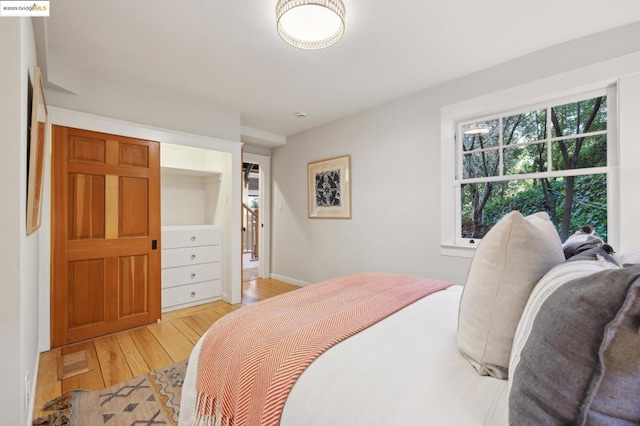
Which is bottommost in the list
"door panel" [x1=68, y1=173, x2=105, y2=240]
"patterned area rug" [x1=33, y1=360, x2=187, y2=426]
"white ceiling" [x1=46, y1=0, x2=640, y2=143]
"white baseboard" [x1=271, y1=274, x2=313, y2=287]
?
"patterned area rug" [x1=33, y1=360, x2=187, y2=426]

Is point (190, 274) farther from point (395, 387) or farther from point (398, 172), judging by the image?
point (395, 387)

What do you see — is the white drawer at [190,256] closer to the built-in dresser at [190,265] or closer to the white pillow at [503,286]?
the built-in dresser at [190,265]

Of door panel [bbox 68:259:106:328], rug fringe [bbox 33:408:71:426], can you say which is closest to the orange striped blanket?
rug fringe [bbox 33:408:71:426]

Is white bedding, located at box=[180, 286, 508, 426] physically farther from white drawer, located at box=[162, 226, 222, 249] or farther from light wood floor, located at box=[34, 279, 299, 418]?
white drawer, located at box=[162, 226, 222, 249]

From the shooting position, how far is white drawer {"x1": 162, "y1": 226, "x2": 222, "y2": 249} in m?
3.31

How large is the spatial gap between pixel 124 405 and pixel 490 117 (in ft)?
11.9

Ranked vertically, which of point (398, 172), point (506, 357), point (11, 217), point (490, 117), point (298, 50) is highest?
point (298, 50)

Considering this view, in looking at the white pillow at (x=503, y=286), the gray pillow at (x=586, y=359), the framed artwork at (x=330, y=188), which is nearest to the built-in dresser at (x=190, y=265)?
the framed artwork at (x=330, y=188)

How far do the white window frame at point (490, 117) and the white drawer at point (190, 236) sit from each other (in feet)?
9.18

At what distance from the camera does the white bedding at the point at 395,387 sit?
0.70 meters

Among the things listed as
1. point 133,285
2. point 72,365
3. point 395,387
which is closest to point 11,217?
point 395,387

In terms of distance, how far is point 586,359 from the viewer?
48cm

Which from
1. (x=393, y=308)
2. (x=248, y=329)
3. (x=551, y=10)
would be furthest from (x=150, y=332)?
(x=551, y=10)

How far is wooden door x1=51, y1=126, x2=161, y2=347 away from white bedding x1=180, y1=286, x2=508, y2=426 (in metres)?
2.76
